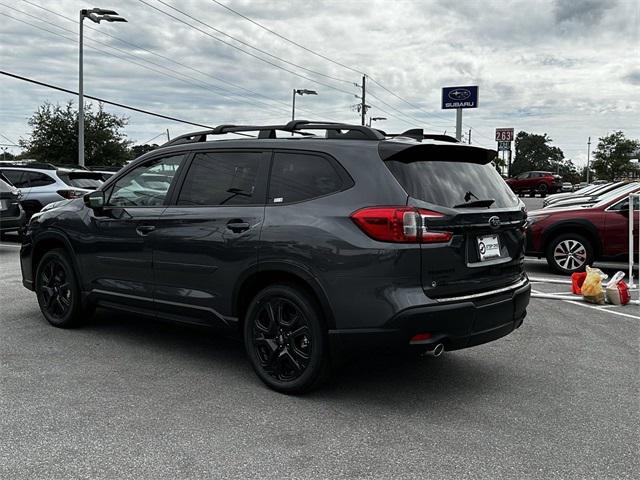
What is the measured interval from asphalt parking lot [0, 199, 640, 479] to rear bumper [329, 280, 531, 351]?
0.44m

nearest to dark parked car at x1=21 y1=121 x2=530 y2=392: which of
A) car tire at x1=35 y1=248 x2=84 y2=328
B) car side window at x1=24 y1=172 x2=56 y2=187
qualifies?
car tire at x1=35 y1=248 x2=84 y2=328

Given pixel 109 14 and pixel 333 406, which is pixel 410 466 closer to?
pixel 333 406

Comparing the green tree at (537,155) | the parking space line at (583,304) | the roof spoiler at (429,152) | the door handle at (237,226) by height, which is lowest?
the parking space line at (583,304)

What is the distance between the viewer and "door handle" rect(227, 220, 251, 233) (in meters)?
4.47

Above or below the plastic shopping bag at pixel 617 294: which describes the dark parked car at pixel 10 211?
above

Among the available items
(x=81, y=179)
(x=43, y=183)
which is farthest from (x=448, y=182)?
(x=43, y=183)

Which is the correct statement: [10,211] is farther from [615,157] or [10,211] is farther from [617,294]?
[615,157]

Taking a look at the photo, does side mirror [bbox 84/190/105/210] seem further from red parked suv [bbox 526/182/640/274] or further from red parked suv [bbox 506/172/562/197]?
red parked suv [bbox 506/172/562/197]

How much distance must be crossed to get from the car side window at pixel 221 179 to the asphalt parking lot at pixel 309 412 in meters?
1.27

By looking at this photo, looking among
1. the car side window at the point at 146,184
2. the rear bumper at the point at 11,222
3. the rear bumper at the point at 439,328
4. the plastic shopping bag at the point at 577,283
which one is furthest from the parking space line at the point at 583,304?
the rear bumper at the point at 11,222

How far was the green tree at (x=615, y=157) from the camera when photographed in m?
74.4

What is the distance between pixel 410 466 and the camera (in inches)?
129

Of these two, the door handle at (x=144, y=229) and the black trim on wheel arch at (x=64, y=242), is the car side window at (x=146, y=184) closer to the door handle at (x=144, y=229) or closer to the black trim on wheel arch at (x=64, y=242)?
the door handle at (x=144, y=229)

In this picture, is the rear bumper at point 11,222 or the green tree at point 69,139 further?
the green tree at point 69,139
